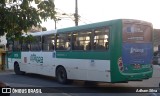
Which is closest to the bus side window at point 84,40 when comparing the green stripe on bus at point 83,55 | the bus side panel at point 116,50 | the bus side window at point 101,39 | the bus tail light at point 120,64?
the green stripe on bus at point 83,55

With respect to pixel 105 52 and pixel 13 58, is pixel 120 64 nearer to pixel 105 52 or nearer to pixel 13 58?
pixel 105 52

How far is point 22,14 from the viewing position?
21.3ft

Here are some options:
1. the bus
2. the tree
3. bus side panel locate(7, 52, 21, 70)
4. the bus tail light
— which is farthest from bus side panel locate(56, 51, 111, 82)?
the tree

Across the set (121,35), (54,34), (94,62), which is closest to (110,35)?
(121,35)

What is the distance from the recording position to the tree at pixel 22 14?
645cm

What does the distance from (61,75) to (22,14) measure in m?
10.3

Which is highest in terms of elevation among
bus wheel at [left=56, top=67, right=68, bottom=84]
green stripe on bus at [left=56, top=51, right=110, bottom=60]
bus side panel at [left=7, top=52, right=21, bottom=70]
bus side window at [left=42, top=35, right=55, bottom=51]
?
bus side window at [left=42, top=35, right=55, bottom=51]

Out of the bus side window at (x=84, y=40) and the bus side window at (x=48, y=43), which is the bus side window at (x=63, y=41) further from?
the bus side window at (x=84, y=40)

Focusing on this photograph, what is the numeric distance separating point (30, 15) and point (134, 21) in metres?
7.47

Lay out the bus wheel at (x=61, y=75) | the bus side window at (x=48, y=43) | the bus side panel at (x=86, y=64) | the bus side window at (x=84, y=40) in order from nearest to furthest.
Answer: the bus side panel at (x=86, y=64) < the bus side window at (x=84, y=40) < the bus wheel at (x=61, y=75) < the bus side window at (x=48, y=43)

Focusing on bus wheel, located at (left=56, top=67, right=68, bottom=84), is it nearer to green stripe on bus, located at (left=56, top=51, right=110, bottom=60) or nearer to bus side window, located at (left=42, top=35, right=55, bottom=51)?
green stripe on bus, located at (left=56, top=51, right=110, bottom=60)

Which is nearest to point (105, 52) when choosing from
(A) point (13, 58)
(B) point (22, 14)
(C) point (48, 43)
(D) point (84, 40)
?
(D) point (84, 40)

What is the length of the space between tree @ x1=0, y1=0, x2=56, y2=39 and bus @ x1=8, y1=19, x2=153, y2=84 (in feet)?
13.9

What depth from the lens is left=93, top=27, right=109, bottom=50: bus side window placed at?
13.2 metres
